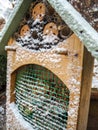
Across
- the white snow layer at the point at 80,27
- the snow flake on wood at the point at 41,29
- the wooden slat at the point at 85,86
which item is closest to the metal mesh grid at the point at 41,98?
the wooden slat at the point at 85,86

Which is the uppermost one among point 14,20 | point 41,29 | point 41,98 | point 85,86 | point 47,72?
point 14,20

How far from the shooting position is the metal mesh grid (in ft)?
10.2

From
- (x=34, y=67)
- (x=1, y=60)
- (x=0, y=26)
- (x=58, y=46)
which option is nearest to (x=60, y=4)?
(x=58, y=46)

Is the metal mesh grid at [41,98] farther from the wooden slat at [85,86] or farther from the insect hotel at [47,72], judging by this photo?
the wooden slat at [85,86]

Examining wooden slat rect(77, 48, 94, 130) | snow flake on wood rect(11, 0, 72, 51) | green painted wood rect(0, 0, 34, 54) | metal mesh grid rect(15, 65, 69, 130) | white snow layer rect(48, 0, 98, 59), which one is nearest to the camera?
white snow layer rect(48, 0, 98, 59)

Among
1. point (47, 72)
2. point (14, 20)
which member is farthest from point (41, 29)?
point (47, 72)

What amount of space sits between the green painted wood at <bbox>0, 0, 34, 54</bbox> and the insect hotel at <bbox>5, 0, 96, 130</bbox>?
0.22 ft

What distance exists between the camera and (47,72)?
328cm

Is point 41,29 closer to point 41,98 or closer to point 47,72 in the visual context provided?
point 47,72

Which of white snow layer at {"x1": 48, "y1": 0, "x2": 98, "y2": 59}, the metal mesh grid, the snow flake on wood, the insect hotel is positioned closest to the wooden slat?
the insect hotel

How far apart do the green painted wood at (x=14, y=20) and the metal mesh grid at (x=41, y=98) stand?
2.28 ft

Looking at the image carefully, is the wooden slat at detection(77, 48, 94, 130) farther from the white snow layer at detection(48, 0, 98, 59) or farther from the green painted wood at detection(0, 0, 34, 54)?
the green painted wood at detection(0, 0, 34, 54)

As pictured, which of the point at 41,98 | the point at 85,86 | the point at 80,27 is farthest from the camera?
the point at 41,98

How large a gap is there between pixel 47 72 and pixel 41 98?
1.61 feet
